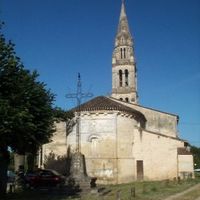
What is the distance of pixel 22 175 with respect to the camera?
33281 millimetres

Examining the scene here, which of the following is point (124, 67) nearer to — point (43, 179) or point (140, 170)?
point (140, 170)

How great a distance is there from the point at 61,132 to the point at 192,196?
19.6 meters

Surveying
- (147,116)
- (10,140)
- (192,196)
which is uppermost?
(147,116)

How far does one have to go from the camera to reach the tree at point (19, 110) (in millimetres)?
19562

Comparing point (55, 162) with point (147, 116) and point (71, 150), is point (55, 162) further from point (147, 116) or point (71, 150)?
point (147, 116)

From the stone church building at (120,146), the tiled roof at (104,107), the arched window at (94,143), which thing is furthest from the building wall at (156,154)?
the arched window at (94,143)

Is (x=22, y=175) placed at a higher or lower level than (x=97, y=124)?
lower

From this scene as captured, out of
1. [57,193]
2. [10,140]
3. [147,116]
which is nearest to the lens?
[10,140]

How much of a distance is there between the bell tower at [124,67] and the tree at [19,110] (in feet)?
159

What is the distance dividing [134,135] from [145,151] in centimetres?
200

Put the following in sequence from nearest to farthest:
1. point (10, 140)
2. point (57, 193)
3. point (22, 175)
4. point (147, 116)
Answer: point (10, 140) → point (57, 193) → point (22, 175) → point (147, 116)

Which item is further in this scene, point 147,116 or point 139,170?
point 147,116

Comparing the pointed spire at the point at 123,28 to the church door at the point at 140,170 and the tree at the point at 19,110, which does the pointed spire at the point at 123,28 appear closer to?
the church door at the point at 140,170

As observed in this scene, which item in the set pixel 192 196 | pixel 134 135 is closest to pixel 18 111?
pixel 192 196
